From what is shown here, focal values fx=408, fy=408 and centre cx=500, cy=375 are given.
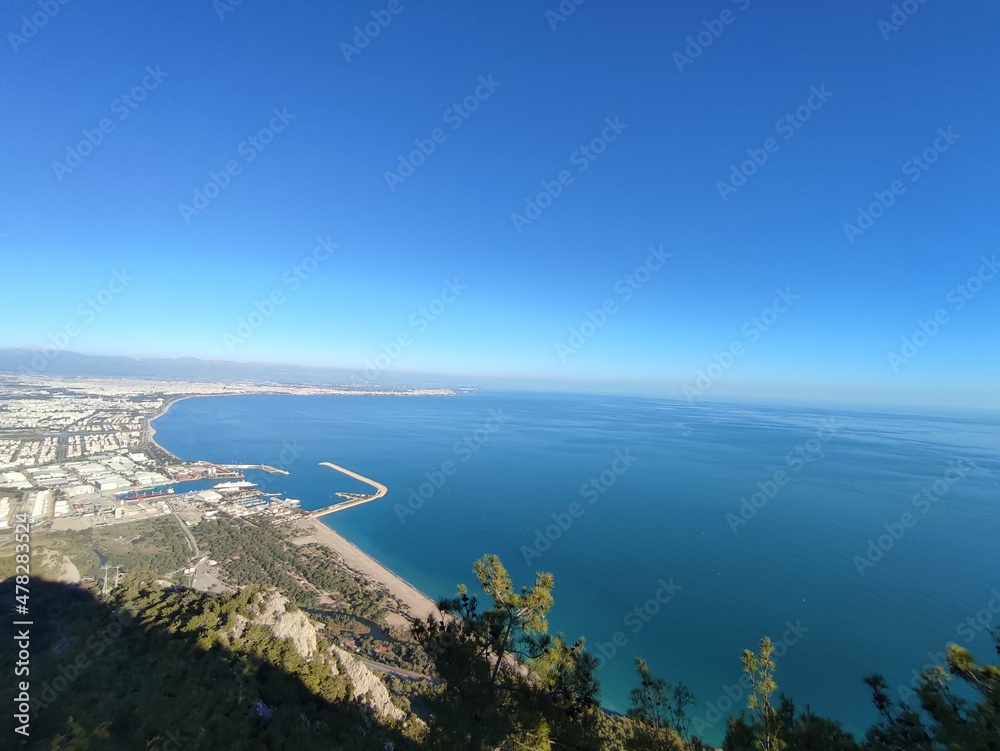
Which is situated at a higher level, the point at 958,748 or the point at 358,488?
the point at 958,748

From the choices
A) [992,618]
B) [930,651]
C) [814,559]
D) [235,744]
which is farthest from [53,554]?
[992,618]

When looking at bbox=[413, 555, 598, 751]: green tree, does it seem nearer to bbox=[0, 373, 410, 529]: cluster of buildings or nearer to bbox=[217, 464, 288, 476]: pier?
bbox=[0, 373, 410, 529]: cluster of buildings

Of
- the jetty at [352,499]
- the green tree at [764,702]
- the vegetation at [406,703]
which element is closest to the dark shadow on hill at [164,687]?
the vegetation at [406,703]

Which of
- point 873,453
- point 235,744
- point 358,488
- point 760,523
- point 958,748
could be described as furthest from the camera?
point 873,453

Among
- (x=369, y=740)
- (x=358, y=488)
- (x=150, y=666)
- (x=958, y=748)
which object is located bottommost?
(x=358, y=488)

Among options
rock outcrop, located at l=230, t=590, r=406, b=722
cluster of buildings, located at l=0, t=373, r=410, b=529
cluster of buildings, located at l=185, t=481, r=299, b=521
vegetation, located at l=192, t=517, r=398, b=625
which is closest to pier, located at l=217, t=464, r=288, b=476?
cluster of buildings, located at l=0, t=373, r=410, b=529

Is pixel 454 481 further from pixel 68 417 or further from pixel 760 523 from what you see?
pixel 68 417
